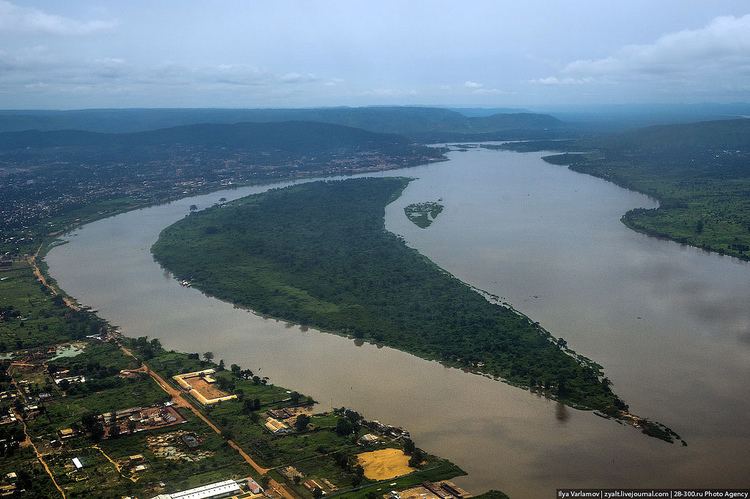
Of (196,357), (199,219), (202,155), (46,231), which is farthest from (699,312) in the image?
(202,155)

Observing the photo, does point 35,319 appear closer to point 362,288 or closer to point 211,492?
point 362,288

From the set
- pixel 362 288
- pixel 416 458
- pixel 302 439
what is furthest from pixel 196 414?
pixel 362 288

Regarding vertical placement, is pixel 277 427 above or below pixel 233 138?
below

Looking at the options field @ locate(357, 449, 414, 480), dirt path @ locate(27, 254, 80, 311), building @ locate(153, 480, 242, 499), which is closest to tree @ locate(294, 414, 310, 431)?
field @ locate(357, 449, 414, 480)

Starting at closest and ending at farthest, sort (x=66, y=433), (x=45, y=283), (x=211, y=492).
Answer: (x=211, y=492), (x=66, y=433), (x=45, y=283)

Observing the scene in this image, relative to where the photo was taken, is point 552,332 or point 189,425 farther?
point 552,332

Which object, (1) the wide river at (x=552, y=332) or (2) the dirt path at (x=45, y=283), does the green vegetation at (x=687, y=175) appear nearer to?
(1) the wide river at (x=552, y=332)

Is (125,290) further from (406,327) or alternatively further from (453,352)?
(453,352)
